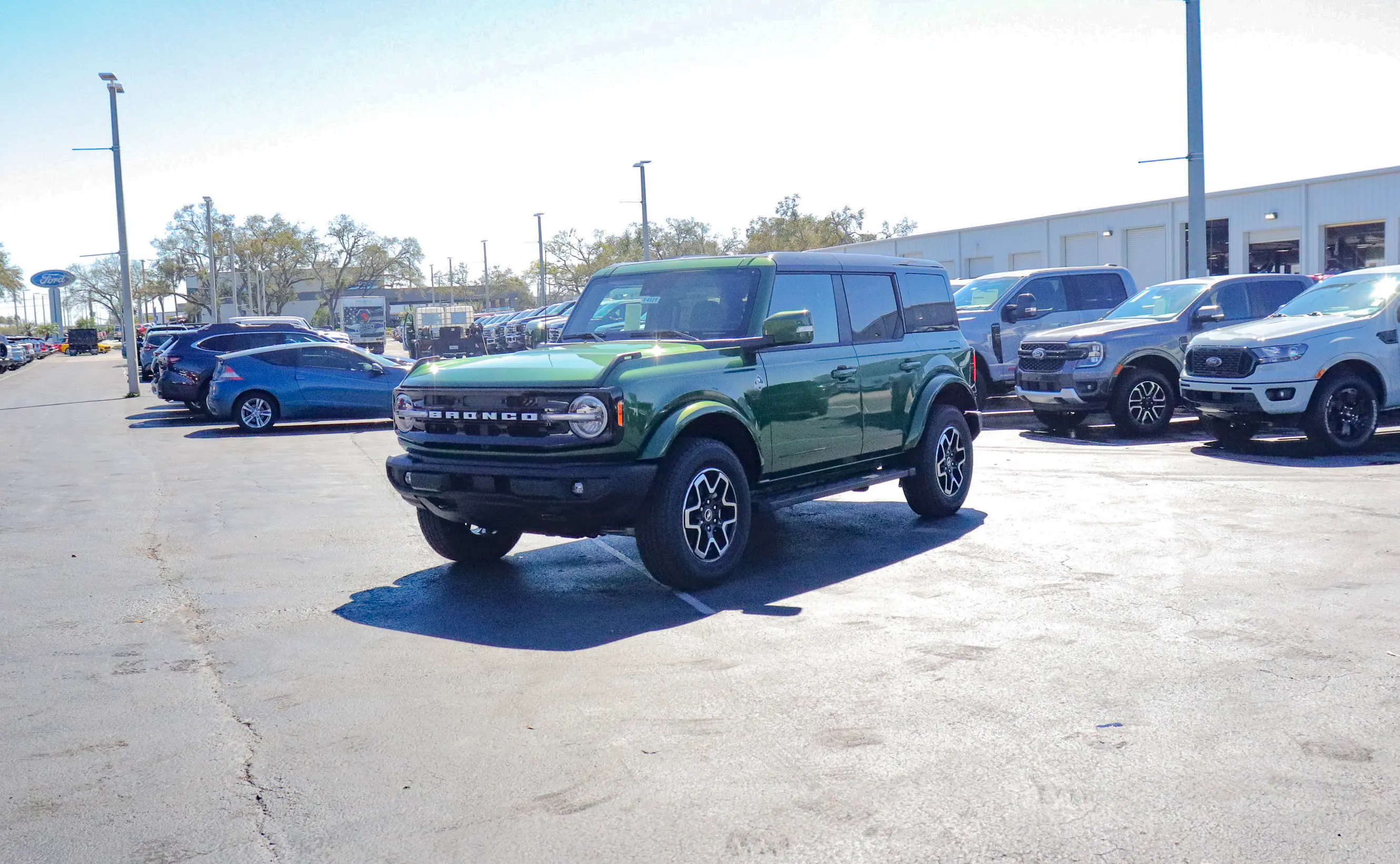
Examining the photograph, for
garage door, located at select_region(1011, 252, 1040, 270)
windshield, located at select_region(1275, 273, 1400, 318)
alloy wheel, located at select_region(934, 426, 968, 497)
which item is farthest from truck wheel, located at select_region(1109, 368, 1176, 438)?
garage door, located at select_region(1011, 252, 1040, 270)

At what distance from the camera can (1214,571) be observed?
710 centimetres

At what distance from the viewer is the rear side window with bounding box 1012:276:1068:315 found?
17.6 m

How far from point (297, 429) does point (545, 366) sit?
1384 cm

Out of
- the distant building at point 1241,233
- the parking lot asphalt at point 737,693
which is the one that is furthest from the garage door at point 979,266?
the parking lot asphalt at point 737,693

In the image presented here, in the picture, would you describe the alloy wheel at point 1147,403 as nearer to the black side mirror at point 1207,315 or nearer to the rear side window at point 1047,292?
the black side mirror at point 1207,315

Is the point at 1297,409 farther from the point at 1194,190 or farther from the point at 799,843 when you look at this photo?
the point at 799,843

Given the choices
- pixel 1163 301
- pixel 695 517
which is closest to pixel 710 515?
pixel 695 517

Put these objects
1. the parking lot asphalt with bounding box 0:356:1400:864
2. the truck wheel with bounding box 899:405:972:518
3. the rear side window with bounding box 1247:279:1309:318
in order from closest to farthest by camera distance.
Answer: the parking lot asphalt with bounding box 0:356:1400:864 → the truck wheel with bounding box 899:405:972:518 → the rear side window with bounding box 1247:279:1309:318

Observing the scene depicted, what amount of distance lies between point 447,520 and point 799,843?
4509mm

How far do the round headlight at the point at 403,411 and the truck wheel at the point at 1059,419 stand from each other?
9.97 m

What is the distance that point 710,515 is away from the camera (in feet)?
23.3

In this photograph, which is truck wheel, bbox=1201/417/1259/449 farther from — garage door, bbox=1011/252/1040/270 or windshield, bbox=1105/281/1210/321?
garage door, bbox=1011/252/1040/270

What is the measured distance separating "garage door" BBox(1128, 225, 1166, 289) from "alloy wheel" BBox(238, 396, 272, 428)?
27.1m

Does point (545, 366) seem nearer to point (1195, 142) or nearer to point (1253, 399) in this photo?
point (1253, 399)
